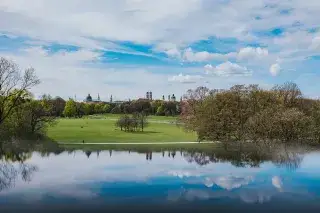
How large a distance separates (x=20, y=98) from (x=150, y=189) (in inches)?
1311

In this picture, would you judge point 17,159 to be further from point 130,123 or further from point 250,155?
point 130,123

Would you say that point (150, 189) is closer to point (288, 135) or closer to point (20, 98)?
point (288, 135)

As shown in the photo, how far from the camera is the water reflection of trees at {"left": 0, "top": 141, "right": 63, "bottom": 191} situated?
21564mm

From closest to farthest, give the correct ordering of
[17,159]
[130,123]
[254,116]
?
[17,159]
[254,116]
[130,123]

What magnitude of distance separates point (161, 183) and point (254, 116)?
26564 mm

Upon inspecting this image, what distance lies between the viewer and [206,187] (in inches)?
745

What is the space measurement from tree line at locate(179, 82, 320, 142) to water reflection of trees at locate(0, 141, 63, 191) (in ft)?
61.7

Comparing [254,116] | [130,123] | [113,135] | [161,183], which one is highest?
[254,116]

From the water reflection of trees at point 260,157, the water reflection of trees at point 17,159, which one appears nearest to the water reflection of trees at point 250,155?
the water reflection of trees at point 260,157

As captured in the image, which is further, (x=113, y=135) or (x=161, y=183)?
(x=113, y=135)

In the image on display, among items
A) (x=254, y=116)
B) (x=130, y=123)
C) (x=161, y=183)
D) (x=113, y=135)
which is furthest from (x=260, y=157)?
(x=130, y=123)

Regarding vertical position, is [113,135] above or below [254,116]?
below

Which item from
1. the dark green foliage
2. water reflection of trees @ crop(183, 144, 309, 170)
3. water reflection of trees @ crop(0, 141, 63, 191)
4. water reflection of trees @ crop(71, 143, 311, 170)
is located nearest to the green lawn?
the dark green foliage

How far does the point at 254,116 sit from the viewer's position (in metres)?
44.0
